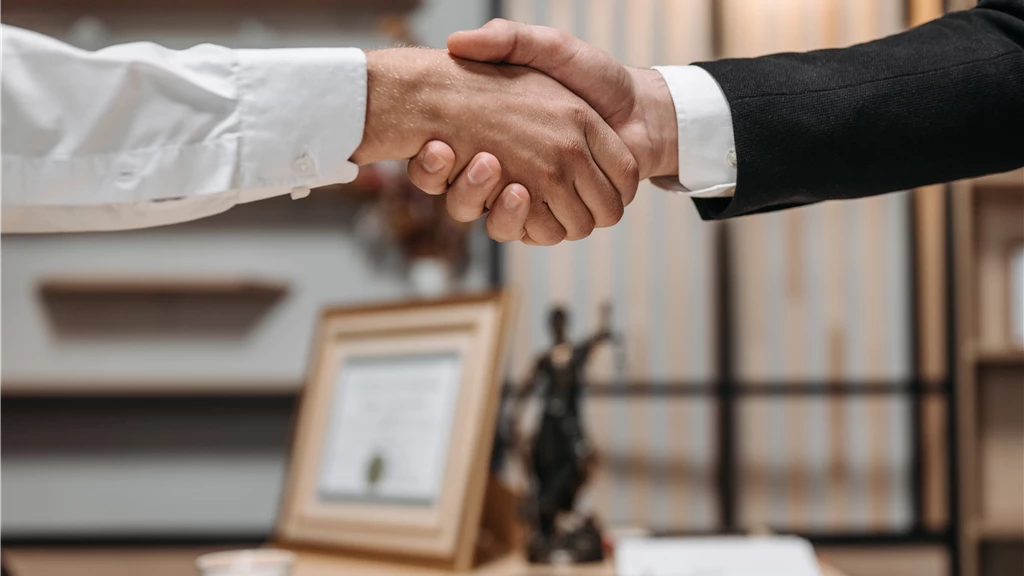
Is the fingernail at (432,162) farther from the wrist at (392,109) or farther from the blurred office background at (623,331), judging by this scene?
the blurred office background at (623,331)

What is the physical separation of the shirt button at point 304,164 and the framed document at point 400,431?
64 centimetres

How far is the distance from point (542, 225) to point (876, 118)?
18.6 inches

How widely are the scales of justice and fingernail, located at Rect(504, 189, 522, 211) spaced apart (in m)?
0.56

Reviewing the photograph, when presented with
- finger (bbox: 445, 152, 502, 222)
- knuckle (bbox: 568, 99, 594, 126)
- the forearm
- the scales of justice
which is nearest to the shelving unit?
the scales of justice

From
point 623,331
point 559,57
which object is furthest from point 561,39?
point 623,331

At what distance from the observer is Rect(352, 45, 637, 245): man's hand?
1.29m

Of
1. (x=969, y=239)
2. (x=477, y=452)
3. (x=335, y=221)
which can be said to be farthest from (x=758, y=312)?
(x=477, y=452)

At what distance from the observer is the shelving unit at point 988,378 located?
281 centimetres

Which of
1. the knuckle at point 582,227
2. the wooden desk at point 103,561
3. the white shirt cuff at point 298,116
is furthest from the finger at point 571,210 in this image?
the wooden desk at point 103,561

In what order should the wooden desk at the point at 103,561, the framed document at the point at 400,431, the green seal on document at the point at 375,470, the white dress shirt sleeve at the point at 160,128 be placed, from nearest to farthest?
the white dress shirt sleeve at the point at 160,128
the framed document at the point at 400,431
the green seal on document at the point at 375,470
the wooden desk at the point at 103,561

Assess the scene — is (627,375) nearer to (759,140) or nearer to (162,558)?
(162,558)

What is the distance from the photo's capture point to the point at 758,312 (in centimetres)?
294

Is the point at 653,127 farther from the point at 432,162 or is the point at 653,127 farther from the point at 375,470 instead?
the point at 375,470

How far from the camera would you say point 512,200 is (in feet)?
4.42
